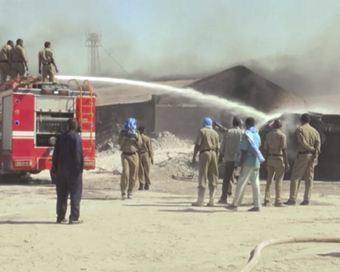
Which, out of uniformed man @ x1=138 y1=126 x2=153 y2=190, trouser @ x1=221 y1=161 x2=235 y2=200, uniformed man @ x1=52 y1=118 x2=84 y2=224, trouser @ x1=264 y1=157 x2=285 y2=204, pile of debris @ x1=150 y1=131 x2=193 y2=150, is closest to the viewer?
uniformed man @ x1=52 y1=118 x2=84 y2=224

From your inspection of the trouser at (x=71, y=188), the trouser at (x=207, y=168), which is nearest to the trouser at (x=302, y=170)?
the trouser at (x=207, y=168)

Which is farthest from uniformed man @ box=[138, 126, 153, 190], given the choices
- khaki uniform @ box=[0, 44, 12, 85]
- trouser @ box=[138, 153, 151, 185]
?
khaki uniform @ box=[0, 44, 12, 85]

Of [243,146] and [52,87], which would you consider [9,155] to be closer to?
[52,87]

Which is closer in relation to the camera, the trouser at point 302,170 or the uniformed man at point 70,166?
the uniformed man at point 70,166

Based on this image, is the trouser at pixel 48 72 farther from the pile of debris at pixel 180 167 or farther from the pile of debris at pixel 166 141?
the pile of debris at pixel 166 141

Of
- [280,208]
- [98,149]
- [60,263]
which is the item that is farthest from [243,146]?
[98,149]

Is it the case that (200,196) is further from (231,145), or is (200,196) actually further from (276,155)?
(276,155)

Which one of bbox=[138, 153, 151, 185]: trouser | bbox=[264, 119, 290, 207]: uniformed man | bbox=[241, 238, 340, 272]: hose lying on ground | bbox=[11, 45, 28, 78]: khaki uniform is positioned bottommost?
bbox=[241, 238, 340, 272]: hose lying on ground

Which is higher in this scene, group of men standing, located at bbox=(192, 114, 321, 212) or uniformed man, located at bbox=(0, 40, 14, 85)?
uniformed man, located at bbox=(0, 40, 14, 85)

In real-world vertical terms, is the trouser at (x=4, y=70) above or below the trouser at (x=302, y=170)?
above

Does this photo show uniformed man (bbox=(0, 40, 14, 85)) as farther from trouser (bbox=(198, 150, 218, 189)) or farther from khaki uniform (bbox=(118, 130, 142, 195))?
trouser (bbox=(198, 150, 218, 189))

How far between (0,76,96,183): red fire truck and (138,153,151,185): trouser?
1586mm

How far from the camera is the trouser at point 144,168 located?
17438mm

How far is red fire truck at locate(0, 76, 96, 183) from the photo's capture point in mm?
17781
